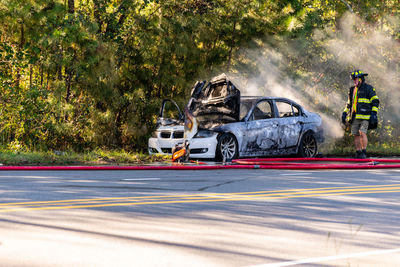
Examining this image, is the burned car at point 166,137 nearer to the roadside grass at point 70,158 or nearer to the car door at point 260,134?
the roadside grass at point 70,158

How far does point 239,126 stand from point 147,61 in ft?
14.2

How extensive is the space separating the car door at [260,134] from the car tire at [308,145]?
1.11 meters

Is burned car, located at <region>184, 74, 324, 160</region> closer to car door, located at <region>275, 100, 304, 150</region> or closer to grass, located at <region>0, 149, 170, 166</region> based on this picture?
car door, located at <region>275, 100, 304, 150</region>

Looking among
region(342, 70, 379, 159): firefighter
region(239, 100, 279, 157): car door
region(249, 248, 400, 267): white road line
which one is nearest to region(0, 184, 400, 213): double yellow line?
region(249, 248, 400, 267): white road line

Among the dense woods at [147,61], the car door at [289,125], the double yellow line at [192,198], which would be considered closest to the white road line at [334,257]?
the double yellow line at [192,198]

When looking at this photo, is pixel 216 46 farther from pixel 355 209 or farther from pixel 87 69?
pixel 355 209

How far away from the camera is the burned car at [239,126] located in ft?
48.9

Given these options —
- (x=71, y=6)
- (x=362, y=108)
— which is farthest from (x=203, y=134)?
(x=71, y=6)

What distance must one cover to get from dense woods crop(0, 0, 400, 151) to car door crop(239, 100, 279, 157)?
11.7 feet

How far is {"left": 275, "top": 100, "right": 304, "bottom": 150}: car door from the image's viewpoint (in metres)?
16.2

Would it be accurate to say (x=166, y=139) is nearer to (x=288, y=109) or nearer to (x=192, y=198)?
(x=288, y=109)

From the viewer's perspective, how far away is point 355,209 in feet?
27.3

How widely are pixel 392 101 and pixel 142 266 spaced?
1858cm

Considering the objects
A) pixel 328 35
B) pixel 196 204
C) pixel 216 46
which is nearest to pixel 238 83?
pixel 216 46
